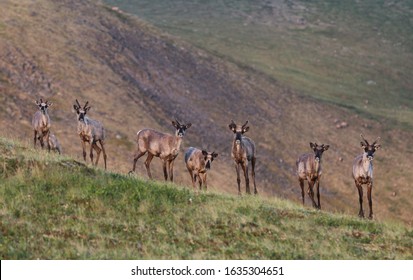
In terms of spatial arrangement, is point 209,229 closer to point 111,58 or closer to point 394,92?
point 111,58

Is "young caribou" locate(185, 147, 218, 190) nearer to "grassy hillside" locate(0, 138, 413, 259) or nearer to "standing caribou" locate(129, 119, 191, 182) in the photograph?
"standing caribou" locate(129, 119, 191, 182)

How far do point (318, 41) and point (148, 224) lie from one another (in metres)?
88.7

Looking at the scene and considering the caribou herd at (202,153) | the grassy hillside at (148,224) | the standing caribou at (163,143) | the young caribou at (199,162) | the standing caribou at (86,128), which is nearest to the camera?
the grassy hillside at (148,224)

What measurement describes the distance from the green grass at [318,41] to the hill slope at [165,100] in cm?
783

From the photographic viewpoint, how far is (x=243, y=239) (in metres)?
16.6

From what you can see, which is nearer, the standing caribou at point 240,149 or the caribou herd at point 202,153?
the caribou herd at point 202,153

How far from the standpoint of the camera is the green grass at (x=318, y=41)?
77125mm

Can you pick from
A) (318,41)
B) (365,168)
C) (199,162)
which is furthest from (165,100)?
(318,41)

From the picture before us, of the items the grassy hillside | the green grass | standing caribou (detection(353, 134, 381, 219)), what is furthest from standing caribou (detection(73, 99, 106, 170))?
the green grass

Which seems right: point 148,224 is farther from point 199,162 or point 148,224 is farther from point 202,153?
point 199,162

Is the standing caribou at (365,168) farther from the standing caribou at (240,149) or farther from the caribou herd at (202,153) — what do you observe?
the standing caribou at (240,149)

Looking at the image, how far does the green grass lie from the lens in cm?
7712

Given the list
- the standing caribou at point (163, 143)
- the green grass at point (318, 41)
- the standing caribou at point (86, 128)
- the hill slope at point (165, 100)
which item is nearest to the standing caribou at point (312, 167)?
the standing caribou at point (163, 143)

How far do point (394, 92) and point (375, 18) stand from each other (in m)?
38.7
